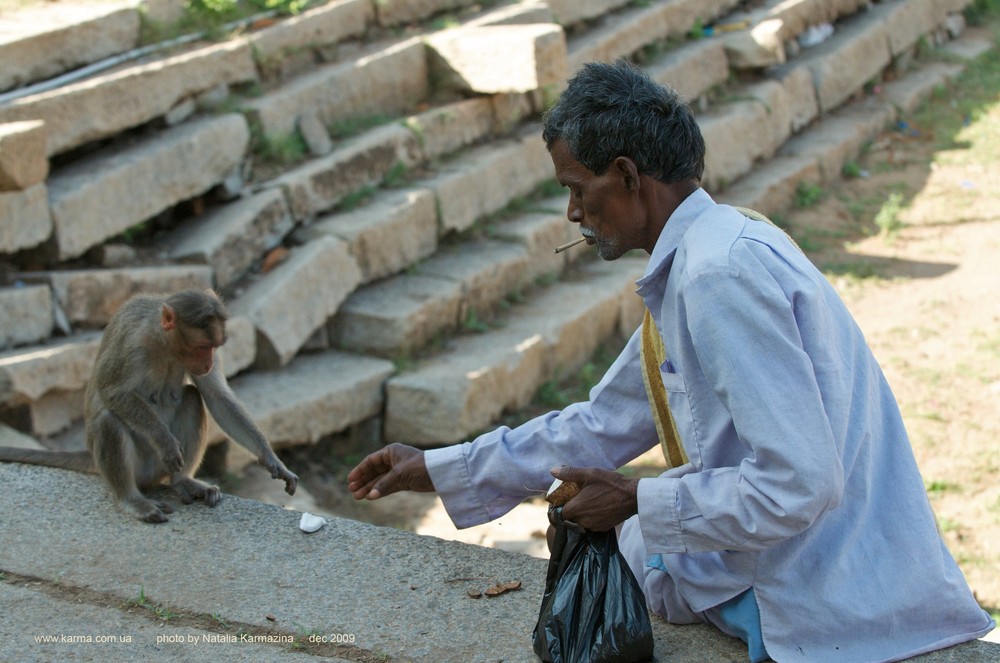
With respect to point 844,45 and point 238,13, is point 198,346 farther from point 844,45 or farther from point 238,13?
point 844,45

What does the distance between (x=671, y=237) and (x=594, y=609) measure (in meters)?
0.88

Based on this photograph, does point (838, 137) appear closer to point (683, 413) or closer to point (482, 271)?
point (482, 271)

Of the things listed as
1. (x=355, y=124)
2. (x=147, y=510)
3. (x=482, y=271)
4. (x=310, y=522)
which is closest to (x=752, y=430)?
(x=310, y=522)

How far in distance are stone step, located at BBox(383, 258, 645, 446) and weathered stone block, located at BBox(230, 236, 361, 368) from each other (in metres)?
0.64

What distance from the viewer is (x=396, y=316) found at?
7336 mm

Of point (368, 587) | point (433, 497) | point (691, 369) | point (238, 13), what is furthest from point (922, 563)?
point (238, 13)

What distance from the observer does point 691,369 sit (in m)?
2.56

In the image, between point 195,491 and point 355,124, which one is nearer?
point 195,491

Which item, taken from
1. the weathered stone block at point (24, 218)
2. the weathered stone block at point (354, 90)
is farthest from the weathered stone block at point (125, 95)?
the weathered stone block at point (24, 218)

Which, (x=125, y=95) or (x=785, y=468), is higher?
(x=125, y=95)

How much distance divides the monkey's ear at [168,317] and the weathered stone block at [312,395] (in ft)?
7.28

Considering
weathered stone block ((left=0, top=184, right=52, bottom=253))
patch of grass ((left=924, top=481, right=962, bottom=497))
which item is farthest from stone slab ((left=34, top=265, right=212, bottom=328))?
patch of grass ((left=924, top=481, right=962, bottom=497))

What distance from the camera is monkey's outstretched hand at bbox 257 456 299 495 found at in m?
4.14

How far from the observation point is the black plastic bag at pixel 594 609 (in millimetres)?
2680
